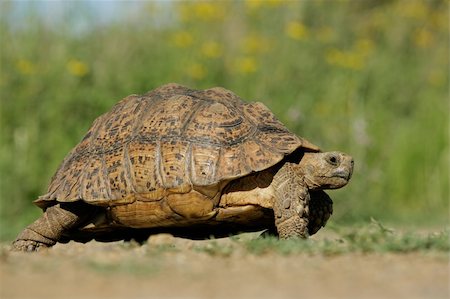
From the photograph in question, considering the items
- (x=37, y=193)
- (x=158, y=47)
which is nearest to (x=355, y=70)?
(x=158, y=47)

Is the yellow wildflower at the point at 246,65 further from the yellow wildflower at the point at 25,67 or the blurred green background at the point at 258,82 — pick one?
the yellow wildflower at the point at 25,67

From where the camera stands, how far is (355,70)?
44.1ft

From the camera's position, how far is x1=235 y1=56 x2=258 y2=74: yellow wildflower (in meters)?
12.1

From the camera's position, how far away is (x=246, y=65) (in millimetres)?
12141

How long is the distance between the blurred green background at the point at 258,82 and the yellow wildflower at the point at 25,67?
0.01 meters

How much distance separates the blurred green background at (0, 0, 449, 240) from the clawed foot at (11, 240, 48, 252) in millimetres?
2363

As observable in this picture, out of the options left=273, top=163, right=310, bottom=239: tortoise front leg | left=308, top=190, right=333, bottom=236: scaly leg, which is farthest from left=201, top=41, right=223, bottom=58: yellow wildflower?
left=273, top=163, right=310, bottom=239: tortoise front leg

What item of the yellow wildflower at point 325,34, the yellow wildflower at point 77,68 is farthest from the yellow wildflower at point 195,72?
the yellow wildflower at point 325,34

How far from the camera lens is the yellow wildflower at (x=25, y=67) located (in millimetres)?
11114

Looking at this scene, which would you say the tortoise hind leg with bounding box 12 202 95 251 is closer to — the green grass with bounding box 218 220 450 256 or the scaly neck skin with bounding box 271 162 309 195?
the scaly neck skin with bounding box 271 162 309 195

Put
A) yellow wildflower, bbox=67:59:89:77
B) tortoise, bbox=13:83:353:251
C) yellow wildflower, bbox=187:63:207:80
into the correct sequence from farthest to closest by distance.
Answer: yellow wildflower, bbox=187:63:207:80
yellow wildflower, bbox=67:59:89:77
tortoise, bbox=13:83:353:251

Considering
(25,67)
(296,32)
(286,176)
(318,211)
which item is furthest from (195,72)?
(286,176)

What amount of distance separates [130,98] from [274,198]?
160 cm

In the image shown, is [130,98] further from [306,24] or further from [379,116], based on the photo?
[306,24]
